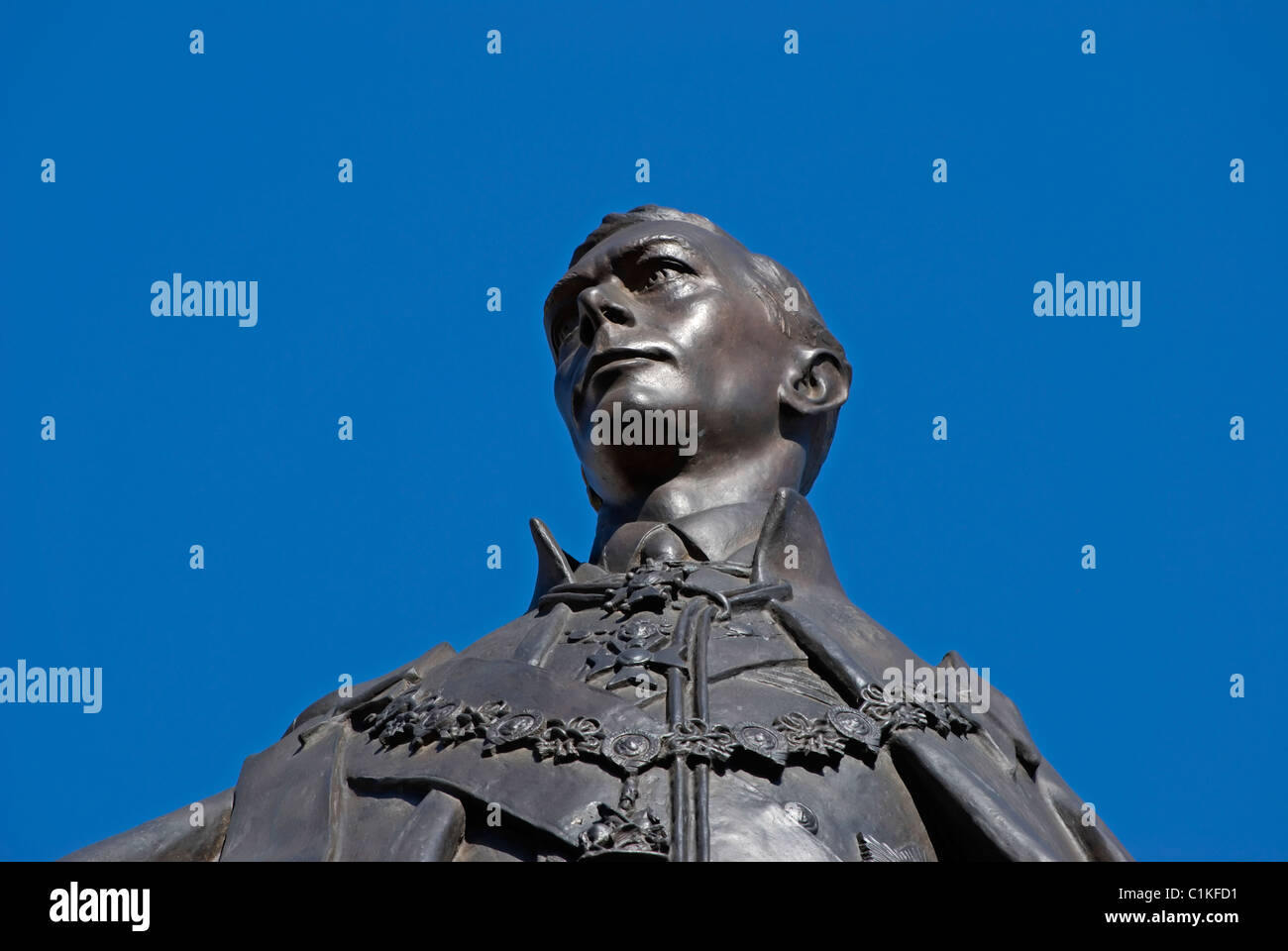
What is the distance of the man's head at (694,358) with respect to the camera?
1369 centimetres

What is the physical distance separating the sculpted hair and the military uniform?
140 cm

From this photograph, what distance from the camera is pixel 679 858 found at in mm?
10492

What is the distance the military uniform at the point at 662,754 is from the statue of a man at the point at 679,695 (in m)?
0.01

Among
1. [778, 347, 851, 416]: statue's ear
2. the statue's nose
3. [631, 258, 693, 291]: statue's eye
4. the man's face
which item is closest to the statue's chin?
the man's face

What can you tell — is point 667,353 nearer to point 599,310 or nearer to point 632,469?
point 599,310

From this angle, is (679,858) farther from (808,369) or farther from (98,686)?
(98,686)

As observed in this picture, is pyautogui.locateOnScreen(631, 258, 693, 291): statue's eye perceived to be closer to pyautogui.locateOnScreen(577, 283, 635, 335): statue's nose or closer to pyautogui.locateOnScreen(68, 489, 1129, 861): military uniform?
pyautogui.locateOnScreen(577, 283, 635, 335): statue's nose

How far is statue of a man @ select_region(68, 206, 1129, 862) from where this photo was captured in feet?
35.8

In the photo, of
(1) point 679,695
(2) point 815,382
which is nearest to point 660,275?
(2) point 815,382

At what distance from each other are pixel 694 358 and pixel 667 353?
6.4 inches

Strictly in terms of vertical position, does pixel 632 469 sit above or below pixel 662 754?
above

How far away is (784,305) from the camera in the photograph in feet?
47.7
